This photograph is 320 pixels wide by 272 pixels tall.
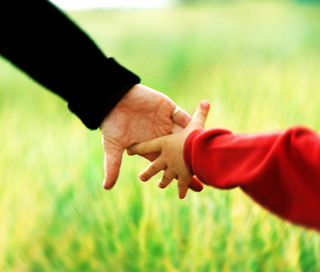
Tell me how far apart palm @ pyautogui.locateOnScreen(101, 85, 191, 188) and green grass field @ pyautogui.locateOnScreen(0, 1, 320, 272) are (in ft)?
0.91

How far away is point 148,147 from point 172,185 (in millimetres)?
381

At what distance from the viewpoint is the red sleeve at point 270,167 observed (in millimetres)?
536

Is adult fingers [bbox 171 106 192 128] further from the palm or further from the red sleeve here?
Answer: the red sleeve

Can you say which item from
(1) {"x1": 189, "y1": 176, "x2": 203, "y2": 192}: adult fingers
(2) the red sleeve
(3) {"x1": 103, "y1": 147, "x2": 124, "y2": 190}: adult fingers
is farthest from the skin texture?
(2) the red sleeve

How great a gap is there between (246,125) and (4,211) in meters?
0.96

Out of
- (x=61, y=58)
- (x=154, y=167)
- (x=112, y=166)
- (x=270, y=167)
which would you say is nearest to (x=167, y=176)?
(x=154, y=167)

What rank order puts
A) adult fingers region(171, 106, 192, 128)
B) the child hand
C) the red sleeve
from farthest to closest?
adult fingers region(171, 106, 192, 128) < the child hand < the red sleeve

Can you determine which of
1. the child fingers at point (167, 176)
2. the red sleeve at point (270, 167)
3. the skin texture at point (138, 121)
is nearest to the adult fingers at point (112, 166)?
the skin texture at point (138, 121)

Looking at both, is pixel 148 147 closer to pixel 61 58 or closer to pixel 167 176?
pixel 167 176

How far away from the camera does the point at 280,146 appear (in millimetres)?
558

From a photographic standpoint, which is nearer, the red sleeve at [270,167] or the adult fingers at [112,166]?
the red sleeve at [270,167]

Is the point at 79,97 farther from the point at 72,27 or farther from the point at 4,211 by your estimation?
the point at 4,211

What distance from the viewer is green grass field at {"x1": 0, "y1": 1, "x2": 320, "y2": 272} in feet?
3.19

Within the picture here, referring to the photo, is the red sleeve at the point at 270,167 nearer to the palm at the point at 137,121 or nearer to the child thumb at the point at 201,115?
the child thumb at the point at 201,115
